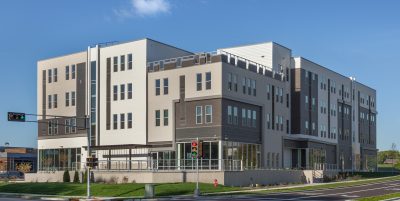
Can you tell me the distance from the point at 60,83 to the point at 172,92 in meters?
19.3

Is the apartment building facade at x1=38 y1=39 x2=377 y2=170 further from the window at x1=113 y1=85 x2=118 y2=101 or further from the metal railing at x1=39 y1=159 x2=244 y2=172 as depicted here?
the window at x1=113 y1=85 x2=118 y2=101

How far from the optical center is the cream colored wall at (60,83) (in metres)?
72.2

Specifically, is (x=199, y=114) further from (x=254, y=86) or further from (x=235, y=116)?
(x=254, y=86)

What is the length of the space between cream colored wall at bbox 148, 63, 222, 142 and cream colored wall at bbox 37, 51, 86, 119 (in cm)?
1283

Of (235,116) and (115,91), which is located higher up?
(115,91)

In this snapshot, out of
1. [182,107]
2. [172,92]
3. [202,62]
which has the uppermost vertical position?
[202,62]

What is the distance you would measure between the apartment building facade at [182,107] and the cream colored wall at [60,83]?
0.14 metres

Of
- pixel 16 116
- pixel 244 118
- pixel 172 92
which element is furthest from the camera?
pixel 244 118

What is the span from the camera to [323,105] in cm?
8369

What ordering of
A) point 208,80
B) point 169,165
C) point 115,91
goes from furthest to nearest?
point 115,91, point 169,165, point 208,80

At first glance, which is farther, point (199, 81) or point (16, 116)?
point (199, 81)

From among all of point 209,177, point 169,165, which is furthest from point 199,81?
point 209,177

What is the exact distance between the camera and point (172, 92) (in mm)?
61969

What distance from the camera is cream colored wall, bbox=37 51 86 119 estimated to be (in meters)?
72.2
